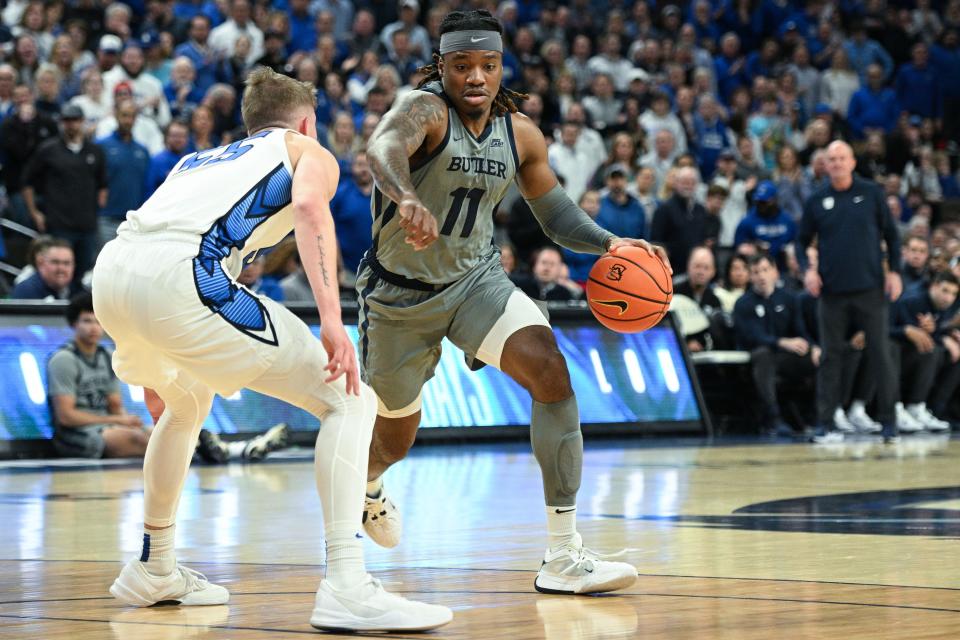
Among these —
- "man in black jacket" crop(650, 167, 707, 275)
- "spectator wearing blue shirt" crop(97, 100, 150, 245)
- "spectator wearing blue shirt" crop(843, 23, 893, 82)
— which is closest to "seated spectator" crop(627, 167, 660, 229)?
"man in black jacket" crop(650, 167, 707, 275)

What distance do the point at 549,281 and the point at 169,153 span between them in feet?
12.7

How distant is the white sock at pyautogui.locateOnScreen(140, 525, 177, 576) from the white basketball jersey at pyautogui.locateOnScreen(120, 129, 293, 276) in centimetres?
96

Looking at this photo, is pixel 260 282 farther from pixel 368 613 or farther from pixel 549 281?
pixel 368 613

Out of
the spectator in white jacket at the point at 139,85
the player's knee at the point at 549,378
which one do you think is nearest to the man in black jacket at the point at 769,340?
the spectator in white jacket at the point at 139,85

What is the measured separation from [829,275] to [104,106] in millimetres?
7430

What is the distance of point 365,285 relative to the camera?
20.1 ft

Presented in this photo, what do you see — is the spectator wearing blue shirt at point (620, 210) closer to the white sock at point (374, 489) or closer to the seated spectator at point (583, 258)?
the seated spectator at point (583, 258)

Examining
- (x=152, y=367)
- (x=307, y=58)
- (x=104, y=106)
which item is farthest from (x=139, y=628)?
(x=307, y=58)

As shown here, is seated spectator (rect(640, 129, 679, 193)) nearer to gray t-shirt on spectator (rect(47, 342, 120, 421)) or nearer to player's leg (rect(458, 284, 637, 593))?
gray t-shirt on spectator (rect(47, 342, 120, 421))

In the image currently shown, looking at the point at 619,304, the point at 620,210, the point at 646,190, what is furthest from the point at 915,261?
the point at 619,304

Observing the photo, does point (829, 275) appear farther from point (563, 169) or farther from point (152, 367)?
point (152, 367)

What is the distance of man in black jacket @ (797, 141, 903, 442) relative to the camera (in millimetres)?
12992

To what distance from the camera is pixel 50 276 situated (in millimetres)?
12336

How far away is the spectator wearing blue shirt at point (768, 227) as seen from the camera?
16875mm
